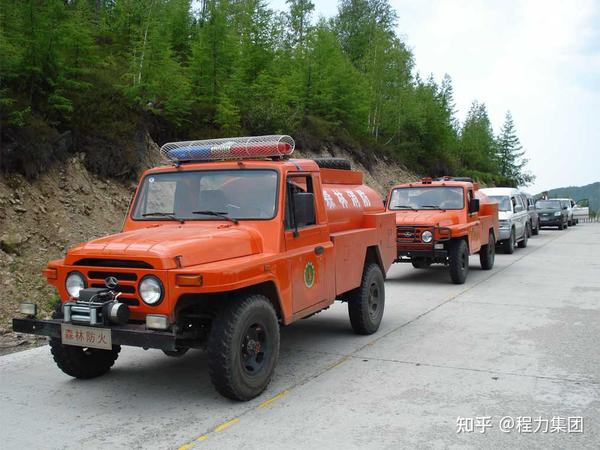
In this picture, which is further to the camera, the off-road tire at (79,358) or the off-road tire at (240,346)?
the off-road tire at (79,358)

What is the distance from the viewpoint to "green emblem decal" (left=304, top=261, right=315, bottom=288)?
6.05 metres

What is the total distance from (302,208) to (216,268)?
1.37 meters

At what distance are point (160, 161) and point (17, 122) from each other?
5.15m

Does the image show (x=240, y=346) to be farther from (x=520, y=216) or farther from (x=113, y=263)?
(x=520, y=216)

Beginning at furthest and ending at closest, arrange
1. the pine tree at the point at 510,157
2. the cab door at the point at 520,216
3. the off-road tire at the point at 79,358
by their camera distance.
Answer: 1. the pine tree at the point at 510,157
2. the cab door at the point at 520,216
3. the off-road tire at the point at 79,358

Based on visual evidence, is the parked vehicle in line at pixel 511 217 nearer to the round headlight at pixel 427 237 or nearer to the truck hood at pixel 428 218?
the truck hood at pixel 428 218

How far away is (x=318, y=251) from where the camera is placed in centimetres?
628

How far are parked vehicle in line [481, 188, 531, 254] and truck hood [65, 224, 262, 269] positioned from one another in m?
14.2

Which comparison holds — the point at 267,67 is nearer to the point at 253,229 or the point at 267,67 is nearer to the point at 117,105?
the point at 117,105

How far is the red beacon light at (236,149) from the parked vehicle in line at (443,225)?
606cm

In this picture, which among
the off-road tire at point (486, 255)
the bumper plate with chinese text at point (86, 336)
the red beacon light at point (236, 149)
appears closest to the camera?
the bumper plate with chinese text at point (86, 336)

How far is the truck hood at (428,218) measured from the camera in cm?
1178

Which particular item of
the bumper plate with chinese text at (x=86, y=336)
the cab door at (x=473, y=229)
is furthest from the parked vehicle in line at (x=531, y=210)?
the bumper plate with chinese text at (x=86, y=336)

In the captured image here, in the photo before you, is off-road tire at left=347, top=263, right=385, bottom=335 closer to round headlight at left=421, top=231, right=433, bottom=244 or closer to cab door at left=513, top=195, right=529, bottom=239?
round headlight at left=421, top=231, right=433, bottom=244
